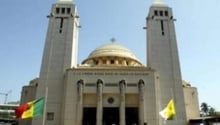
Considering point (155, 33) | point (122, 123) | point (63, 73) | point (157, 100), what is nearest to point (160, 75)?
point (157, 100)

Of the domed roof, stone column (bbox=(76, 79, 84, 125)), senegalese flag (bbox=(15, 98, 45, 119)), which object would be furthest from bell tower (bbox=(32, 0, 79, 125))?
senegalese flag (bbox=(15, 98, 45, 119))

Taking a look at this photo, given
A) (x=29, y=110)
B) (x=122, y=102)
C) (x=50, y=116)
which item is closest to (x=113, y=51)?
(x=122, y=102)

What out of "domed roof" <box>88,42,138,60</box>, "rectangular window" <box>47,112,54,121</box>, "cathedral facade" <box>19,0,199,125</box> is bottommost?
"rectangular window" <box>47,112,54,121</box>

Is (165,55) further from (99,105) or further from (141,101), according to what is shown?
(99,105)

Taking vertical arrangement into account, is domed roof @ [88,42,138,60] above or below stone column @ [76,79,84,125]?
above

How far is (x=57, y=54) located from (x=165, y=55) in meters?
16.6

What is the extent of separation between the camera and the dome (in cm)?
4191

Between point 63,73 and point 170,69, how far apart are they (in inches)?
631

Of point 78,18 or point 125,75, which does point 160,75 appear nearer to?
point 125,75

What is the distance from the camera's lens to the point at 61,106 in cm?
3334

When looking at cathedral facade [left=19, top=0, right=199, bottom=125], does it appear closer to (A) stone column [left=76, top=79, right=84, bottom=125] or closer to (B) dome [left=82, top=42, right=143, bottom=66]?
(A) stone column [left=76, top=79, right=84, bottom=125]

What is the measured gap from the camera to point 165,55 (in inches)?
1478

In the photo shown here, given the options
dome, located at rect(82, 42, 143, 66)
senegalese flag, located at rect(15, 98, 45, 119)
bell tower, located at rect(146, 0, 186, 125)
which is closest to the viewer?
senegalese flag, located at rect(15, 98, 45, 119)

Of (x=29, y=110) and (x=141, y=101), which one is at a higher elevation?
(x=141, y=101)
